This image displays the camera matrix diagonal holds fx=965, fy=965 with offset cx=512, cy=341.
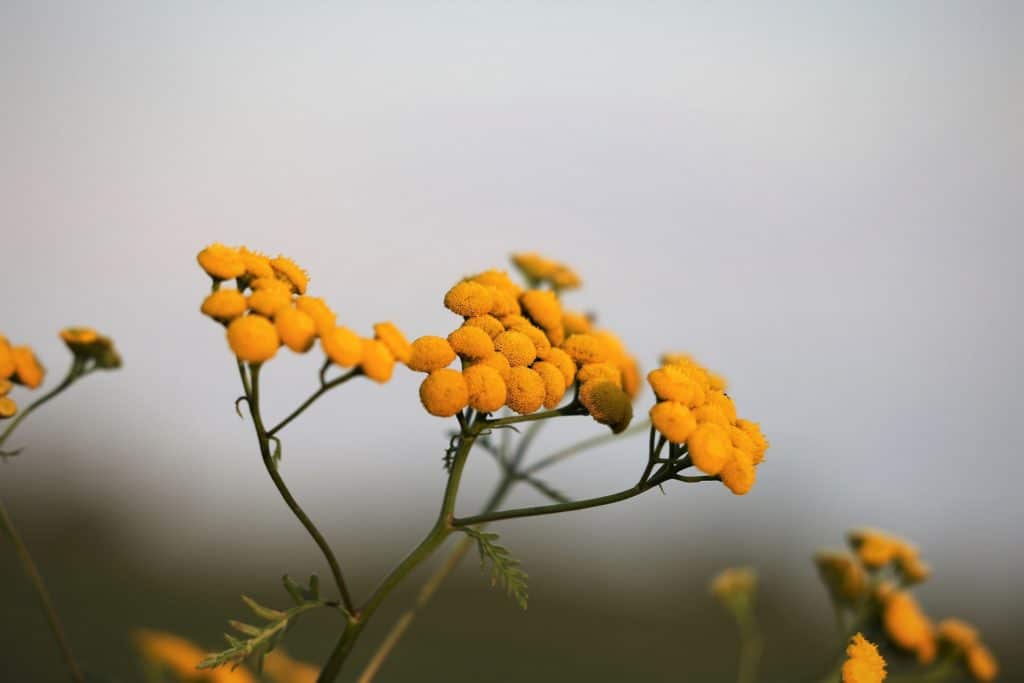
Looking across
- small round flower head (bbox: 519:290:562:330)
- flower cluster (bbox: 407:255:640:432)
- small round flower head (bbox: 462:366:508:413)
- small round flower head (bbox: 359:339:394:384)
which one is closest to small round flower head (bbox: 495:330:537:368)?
flower cluster (bbox: 407:255:640:432)

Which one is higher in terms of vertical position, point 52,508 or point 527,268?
point 527,268

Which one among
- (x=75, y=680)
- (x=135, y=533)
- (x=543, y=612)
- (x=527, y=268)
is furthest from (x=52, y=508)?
(x=75, y=680)

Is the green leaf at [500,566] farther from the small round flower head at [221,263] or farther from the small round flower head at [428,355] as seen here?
the small round flower head at [221,263]

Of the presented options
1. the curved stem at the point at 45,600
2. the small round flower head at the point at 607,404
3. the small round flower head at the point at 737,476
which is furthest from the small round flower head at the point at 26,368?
the small round flower head at the point at 737,476

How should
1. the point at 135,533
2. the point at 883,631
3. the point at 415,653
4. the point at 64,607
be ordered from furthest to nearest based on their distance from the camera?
the point at 135,533 → the point at 415,653 → the point at 64,607 → the point at 883,631

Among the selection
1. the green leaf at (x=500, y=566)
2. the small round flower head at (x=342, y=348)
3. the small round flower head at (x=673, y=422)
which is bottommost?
the green leaf at (x=500, y=566)

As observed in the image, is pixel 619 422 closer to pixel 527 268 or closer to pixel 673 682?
pixel 527 268

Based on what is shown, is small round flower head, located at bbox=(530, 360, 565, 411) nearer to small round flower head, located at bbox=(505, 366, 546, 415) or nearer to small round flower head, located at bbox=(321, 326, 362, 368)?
small round flower head, located at bbox=(505, 366, 546, 415)
